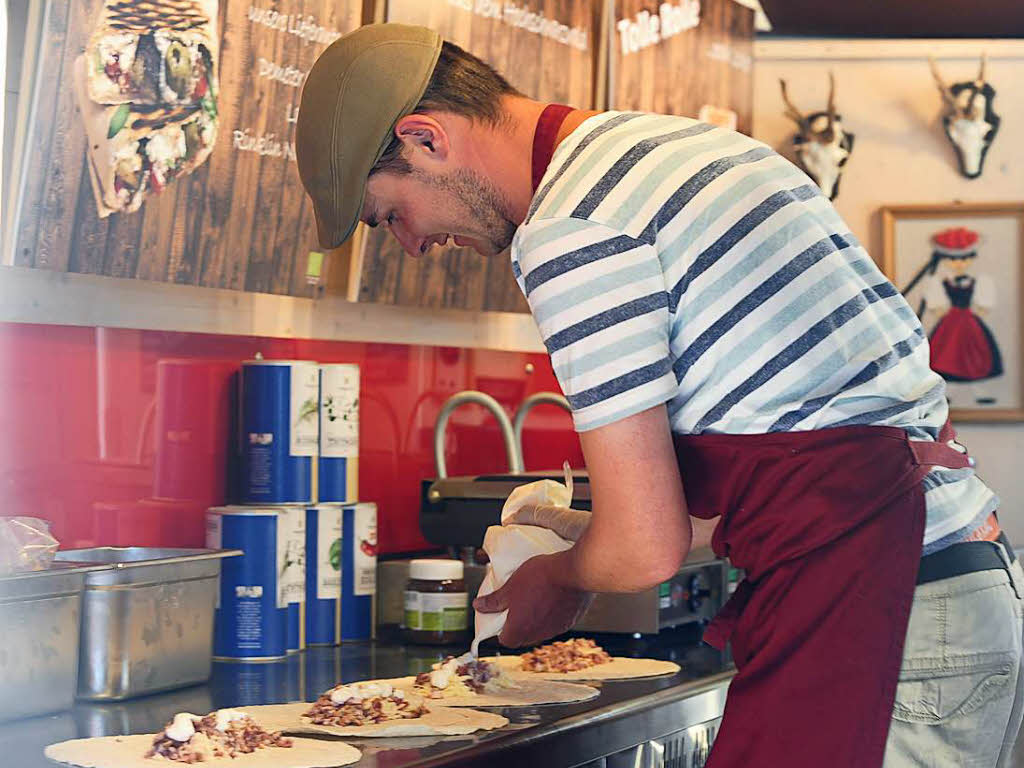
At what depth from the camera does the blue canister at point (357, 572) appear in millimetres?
2574

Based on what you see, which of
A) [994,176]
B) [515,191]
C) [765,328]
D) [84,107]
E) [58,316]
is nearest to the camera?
[765,328]

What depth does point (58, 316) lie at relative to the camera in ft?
7.32

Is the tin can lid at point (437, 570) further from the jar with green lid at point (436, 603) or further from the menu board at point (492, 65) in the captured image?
the menu board at point (492, 65)

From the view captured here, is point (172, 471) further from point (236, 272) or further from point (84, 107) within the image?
point (84, 107)

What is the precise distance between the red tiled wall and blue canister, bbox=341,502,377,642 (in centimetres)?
23

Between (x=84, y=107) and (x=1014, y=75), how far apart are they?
10.8ft

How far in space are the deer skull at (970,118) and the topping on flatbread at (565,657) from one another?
2678 millimetres

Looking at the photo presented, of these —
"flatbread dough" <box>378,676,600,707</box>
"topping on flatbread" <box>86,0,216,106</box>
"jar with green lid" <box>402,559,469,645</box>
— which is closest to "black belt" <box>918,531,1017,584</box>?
"flatbread dough" <box>378,676,600,707</box>

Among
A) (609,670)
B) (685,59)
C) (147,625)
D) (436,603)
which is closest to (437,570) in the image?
(436,603)

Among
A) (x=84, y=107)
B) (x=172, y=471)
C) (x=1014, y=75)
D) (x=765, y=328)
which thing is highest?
(x=1014, y=75)

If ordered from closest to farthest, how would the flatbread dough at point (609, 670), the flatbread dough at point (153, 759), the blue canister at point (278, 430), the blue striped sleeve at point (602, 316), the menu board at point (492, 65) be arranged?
1. the blue striped sleeve at point (602, 316)
2. the flatbread dough at point (153, 759)
3. the flatbread dough at point (609, 670)
4. the blue canister at point (278, 430)
5. the menu board at point (492, 65)

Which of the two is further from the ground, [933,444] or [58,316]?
[58,316]

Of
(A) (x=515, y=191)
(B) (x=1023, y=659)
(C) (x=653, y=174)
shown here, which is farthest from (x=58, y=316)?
(B) (x=1023, y=659)

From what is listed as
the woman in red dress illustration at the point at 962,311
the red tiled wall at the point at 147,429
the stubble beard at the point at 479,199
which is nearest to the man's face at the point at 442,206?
the stubble beard at the point at 479,199
